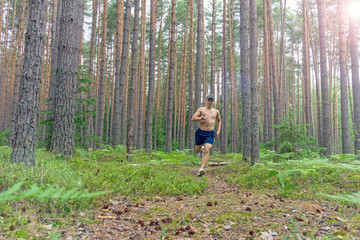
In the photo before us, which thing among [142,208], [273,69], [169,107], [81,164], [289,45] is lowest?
[142,208]

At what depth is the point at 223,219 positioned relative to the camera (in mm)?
2969

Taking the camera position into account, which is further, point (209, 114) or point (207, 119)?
point (209, 114)

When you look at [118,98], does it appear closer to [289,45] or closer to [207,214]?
[207,214]

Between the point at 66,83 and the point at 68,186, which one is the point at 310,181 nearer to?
the point at 68,186

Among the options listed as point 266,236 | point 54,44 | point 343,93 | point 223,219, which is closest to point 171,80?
point 54,44

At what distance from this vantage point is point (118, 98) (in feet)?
35.8

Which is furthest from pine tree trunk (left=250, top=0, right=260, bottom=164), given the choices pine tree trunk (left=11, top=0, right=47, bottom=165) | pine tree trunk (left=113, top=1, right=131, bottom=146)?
pine tree trunk (left=11, top=0, right=47, bottom=165)

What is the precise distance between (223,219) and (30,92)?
4.48 metres

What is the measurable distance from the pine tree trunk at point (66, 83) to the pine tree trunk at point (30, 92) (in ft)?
6.63

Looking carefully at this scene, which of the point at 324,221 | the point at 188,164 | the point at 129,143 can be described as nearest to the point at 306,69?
the point at 188,164

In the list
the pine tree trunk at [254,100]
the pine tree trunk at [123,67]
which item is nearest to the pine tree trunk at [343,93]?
the pine tree trunk at [254,100]

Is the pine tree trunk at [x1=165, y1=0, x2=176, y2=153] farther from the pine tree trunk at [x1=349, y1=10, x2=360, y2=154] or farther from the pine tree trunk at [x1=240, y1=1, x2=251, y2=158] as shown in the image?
the pine tree trunk at [x1=349, y1=10, x2=360, y2=154]

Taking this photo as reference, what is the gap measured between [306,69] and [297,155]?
12929 millimetres

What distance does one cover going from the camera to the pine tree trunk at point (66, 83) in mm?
6496
